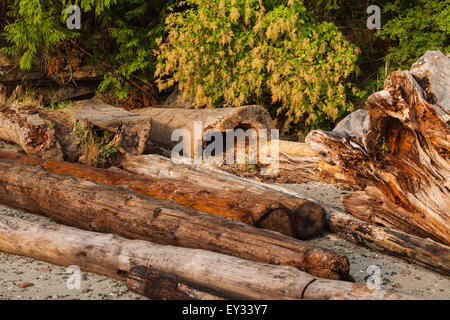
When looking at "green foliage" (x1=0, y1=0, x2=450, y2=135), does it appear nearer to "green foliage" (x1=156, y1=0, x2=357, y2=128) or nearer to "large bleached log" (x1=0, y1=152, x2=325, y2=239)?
"green foliage" (x1=156, y1=0, x2=357, y2=128)

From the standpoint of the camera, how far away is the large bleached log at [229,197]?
161 inches

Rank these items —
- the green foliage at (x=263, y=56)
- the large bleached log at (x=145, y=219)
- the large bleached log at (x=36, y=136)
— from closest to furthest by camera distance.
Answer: the large bleached log at (x=145, y=219) → the large bleached log at (x=36, y=136) → the green foliage at (x=263, y=56)

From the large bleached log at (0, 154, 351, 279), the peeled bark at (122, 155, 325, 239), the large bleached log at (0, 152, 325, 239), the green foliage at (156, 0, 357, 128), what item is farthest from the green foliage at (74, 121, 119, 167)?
the green foliage at (156, 0, 357, 128)

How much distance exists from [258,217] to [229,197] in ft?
1.60

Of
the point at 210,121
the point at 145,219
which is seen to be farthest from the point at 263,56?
the point at 145,219

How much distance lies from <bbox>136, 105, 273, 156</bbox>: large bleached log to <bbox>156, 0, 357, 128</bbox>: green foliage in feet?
2.40

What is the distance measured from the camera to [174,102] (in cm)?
970

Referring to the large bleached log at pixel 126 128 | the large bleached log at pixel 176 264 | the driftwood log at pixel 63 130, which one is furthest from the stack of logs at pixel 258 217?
the large bleached log at pixel 126 128

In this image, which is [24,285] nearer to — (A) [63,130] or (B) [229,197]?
(B) [229,197]

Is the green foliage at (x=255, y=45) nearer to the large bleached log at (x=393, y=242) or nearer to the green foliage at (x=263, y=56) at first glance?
the green foliage at (x=263, y=56)

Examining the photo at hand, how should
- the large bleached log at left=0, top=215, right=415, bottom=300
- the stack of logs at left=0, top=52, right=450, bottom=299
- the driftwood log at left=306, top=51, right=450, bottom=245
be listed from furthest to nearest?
the driftwood log at left=306, top=51, right=450, bottom=245 → the stack of logs at left=0, top=52, right=450, bottom=299 → the large bleached log at left=0, top=215, right=415, bottom=300

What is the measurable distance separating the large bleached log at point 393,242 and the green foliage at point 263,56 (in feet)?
11.7

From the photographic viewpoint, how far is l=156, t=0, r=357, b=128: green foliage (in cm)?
756
